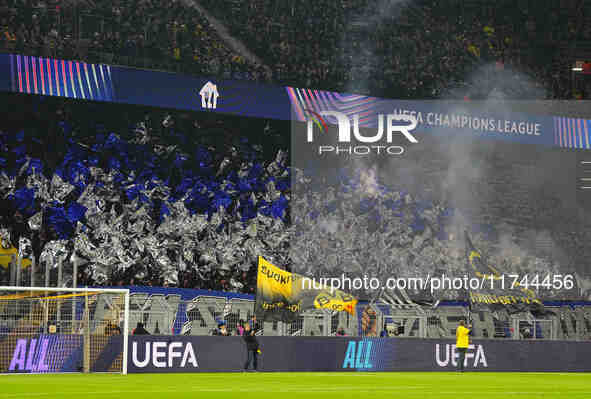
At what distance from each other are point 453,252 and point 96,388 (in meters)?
21.1

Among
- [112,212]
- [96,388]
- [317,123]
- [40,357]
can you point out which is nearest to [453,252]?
[317,123]

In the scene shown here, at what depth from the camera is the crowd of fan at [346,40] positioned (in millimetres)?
32594

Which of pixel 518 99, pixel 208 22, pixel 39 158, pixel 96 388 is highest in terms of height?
pixel 208 22

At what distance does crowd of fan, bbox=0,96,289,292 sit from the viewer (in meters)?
30.7

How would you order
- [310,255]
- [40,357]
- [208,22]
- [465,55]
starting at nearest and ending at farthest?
→ [40,357]
[310,255]
[208,22]
[465,55]

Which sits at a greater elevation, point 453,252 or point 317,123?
point 317,123

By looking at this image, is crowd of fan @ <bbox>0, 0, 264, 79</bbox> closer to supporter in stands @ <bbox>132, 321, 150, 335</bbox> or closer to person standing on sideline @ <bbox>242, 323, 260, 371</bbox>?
supporter in stands @ <bbox>132, 321, 150, 335</bbox>

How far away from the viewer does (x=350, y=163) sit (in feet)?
117

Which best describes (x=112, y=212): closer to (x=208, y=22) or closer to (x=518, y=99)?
(x=208, y=22)

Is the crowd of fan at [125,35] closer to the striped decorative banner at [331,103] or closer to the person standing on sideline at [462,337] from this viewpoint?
the striped decorative banner at [331,103]

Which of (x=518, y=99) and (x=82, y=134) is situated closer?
(x=82, y=134)

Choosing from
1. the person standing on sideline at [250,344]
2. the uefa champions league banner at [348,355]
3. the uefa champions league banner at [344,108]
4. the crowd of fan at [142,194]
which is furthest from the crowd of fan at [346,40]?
the person standing on sideline at [250,344]

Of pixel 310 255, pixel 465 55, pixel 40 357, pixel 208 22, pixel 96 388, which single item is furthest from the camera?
pixel 465 55

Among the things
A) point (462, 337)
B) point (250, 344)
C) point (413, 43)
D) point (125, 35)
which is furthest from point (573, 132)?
point (250, 344)
